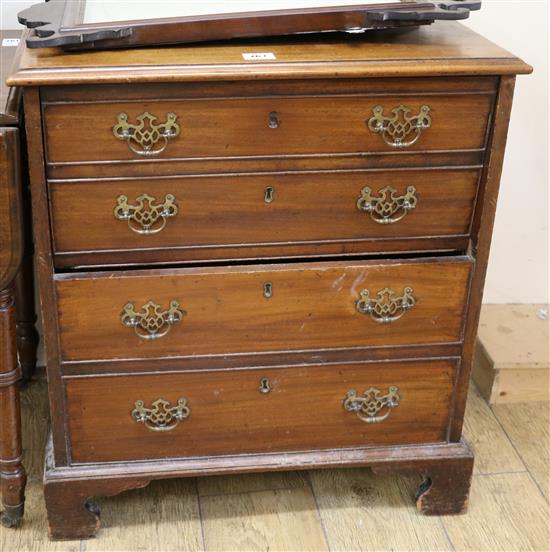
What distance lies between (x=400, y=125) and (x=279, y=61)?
25 centimetres

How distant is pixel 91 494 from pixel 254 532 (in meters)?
0.36

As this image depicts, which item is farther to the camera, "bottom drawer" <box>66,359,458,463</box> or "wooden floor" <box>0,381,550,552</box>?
"wooden floor" <box>0,381,550,552</box>

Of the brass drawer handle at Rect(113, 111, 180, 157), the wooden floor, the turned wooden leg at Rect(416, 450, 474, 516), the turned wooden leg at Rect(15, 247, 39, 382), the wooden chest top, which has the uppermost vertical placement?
the wooden chest top

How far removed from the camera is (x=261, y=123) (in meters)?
1.73

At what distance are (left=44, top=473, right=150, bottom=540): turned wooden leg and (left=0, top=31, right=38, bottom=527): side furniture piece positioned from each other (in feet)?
0.27

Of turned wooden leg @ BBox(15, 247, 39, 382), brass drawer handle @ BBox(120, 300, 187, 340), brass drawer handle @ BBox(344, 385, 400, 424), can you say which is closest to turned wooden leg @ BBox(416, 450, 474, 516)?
brass drawer handle @ BBox(344, 385, 400, 424)

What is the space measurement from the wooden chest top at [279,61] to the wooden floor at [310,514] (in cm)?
99

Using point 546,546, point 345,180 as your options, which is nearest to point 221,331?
point 345,180

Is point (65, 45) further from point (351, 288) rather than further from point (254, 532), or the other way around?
point (254, 532)

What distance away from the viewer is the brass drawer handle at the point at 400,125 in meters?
1.75

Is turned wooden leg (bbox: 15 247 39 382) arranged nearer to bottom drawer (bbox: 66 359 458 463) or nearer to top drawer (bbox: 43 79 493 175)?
bottom drawer (bbox: 66 359 458 463)

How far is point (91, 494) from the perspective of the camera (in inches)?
79.1

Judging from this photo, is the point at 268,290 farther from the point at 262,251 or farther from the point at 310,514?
the point at 310,514

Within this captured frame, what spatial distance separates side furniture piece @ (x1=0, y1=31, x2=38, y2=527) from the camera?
1695mm
